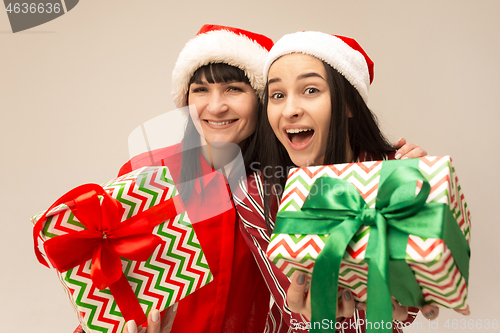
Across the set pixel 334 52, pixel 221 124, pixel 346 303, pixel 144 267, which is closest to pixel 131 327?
pixel 144 267

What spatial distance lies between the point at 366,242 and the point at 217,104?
0.86 m

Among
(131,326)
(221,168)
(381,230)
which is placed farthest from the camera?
(221,168)

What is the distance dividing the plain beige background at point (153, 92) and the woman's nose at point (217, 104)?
0.85 meters

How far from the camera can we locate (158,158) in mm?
1641

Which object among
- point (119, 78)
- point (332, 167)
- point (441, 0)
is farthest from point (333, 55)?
point (119, 78)

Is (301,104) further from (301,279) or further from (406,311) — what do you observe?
(406,311)

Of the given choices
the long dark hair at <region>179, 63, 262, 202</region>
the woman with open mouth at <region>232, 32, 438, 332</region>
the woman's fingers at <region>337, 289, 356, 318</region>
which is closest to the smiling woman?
the long dark hair at <region>179, 63, 262, 202</region>

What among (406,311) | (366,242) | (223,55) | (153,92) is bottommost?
(406,311)

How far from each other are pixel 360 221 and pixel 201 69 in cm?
98

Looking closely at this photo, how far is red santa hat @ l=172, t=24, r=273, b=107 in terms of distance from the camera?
1.57 meters

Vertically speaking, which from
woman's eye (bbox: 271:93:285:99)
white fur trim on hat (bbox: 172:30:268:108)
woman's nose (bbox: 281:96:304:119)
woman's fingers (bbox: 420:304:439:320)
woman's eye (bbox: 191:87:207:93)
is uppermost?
white fur trim on hat (bbox: 172:30:268:108)

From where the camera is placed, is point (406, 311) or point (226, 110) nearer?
point (406, 311)

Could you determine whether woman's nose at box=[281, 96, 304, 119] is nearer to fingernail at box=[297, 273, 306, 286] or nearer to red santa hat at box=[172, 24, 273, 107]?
red santa hat at box=[172, 24, 273, 107]

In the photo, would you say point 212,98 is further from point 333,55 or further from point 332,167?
point 332,167
